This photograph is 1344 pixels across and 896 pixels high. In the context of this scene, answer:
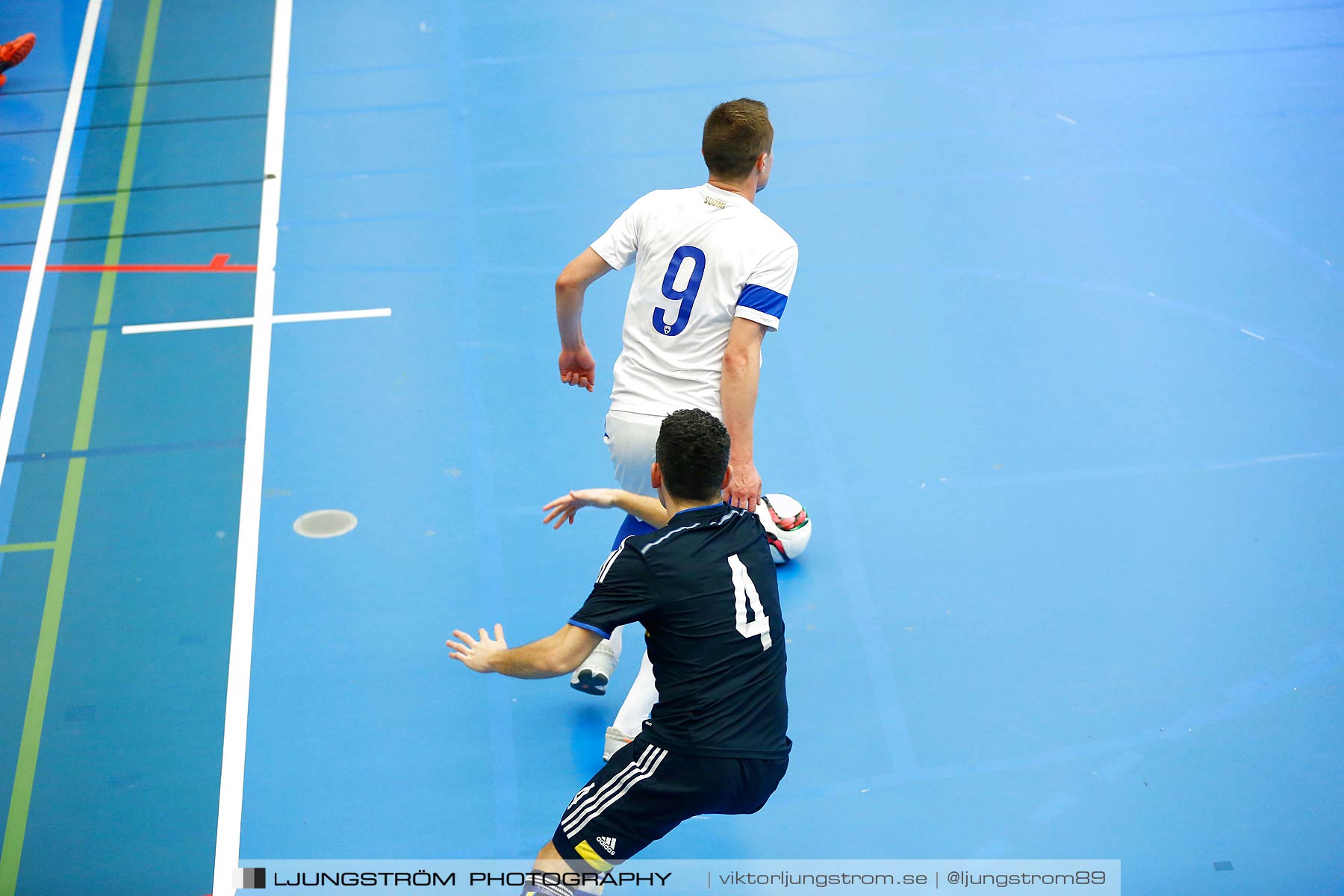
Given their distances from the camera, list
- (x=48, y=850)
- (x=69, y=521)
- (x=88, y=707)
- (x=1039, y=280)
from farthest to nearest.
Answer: (x=1039, y=280) < (x=69, y=521) < (x=88, y=707) < (x=48, y=850)

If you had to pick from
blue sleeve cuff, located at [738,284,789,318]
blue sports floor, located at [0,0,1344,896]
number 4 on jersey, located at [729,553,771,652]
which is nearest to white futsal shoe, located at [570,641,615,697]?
blue sports floor, located at [0,0,1344,896]

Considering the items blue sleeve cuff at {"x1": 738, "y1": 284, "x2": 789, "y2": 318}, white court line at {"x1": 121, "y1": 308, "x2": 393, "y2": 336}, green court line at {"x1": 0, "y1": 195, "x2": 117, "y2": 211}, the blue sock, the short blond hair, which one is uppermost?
the short blond hair

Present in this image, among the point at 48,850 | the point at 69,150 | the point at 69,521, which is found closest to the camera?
the point at 48,850

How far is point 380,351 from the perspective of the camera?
7328mm

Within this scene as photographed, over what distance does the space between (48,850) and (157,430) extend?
8.92 ft

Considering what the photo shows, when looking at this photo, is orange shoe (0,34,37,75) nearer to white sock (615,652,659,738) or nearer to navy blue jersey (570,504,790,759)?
white sock (615,652,659,738)

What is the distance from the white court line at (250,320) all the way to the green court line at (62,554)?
24 centimetres

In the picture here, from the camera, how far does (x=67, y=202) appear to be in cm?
869

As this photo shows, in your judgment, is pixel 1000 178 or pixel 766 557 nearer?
pixel 766 557

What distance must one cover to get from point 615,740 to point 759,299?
1947 mm

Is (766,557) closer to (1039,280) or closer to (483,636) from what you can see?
(483,636)

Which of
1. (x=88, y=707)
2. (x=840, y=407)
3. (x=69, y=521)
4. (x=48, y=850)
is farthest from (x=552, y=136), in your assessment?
(x=48, y=850)

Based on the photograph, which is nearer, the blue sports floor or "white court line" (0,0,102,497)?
the blue sports floor

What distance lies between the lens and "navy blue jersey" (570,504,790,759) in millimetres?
3803
